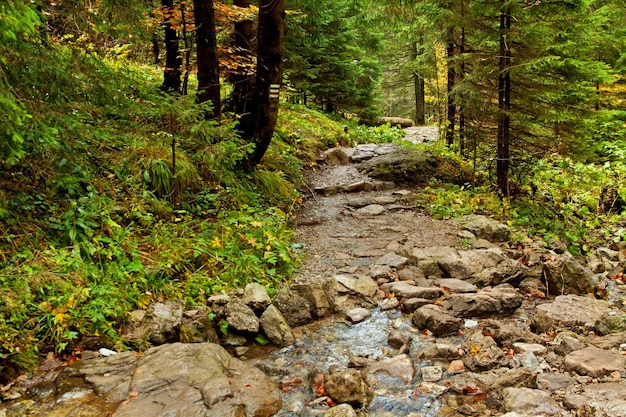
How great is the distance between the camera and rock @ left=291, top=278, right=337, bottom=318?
218 inches

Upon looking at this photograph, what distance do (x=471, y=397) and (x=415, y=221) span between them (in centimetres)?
558

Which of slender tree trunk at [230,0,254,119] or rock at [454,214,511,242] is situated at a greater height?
slender tree trunk at [230,0,254,119]

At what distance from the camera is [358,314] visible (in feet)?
18.1

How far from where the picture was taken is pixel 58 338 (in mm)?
3975

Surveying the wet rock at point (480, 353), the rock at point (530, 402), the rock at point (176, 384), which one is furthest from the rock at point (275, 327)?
the rock at point (530, 402)

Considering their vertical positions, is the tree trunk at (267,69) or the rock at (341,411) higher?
the tree trunk at (267,69)

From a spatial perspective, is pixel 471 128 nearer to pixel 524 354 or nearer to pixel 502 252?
pixel 502 252

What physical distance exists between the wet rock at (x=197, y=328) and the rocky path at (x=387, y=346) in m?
0.02

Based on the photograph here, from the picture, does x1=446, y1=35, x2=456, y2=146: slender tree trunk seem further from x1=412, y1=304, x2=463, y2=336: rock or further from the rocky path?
x1=412, y1=304, x2=463, y2=336: rock

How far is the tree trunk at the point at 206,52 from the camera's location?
320 inches

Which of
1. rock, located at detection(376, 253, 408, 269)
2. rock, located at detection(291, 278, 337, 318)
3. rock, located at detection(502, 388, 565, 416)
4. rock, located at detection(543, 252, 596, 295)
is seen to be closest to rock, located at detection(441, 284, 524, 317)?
rock, located at detection(543, 252, 596, 295)

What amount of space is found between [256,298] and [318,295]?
0.85 meters

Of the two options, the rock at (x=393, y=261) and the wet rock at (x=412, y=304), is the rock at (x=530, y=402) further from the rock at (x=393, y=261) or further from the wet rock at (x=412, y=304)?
the rock at (x=393, y=261)

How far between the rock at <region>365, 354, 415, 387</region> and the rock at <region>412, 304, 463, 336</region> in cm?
67
